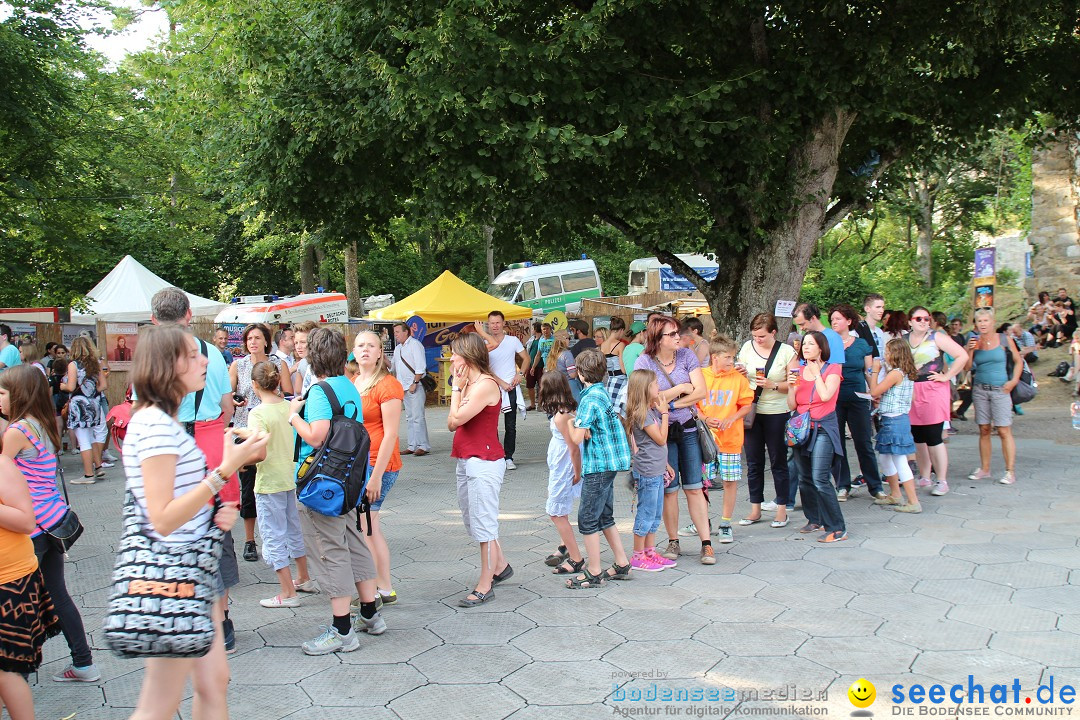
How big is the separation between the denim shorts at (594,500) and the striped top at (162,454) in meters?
2.99

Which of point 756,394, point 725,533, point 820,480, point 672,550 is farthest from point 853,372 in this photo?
point 672,550

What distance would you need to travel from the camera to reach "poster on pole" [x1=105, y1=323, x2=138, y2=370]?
53.1ft

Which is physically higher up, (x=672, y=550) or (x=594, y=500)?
(x=594, y=500)

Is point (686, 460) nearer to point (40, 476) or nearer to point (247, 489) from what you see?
point (247, 489)

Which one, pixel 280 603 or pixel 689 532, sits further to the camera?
pixel 689 532

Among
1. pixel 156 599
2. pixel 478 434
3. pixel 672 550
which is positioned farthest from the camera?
pixel 672 550

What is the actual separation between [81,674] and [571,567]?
10.1ft

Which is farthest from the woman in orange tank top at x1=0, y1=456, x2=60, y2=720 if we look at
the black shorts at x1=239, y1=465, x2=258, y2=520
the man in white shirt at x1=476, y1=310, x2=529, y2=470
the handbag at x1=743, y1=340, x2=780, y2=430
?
the man in white shirt at x1=476, y1=310, x2=529, y2=470

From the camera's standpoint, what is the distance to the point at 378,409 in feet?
16.6

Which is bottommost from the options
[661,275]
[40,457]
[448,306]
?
[40,457]

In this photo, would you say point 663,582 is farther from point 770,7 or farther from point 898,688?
point 770,7

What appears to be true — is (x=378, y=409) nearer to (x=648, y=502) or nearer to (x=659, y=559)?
(x=648, y=502)

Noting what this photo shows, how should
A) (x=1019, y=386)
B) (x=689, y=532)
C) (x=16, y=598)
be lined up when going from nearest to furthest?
1. (x=16, y=598)
2. (x=689, y=532)
3. (x=1019, y=386)

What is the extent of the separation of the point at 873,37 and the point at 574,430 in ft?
23.0
